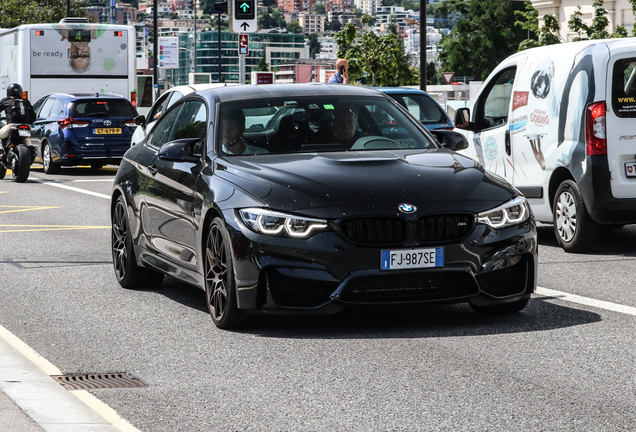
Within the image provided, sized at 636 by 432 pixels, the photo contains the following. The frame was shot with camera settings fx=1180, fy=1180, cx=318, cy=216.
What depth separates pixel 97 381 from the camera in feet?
19.3

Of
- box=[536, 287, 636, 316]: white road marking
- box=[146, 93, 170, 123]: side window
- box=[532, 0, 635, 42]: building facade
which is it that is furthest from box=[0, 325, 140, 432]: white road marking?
box=[532, 0, 635, 42]: building facade

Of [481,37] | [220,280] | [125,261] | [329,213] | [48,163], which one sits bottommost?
[48,163]

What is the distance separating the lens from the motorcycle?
21.4 metres

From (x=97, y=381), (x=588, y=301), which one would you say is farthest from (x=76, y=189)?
(x=97, y=381)

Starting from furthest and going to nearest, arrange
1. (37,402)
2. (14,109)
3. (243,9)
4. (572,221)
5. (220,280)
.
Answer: (243,9)
(14,109)
(572,221)
(220,280)
(37,402)

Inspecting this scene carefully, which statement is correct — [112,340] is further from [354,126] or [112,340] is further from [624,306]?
[624,306]

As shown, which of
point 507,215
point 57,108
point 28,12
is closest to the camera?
point 507,215

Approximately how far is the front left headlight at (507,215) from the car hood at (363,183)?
4cm

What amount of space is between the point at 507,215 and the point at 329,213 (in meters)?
1.12

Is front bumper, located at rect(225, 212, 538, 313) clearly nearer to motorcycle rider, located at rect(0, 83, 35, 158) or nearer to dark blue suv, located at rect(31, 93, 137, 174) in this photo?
motorcycle rider, located at rect(0, 83, 35, 158)

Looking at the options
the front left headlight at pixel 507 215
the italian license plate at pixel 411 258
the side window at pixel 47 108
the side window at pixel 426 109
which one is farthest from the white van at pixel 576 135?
the side window at pixel 47 108

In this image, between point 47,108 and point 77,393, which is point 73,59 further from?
point 77,393

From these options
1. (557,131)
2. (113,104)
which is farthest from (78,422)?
(113,104)

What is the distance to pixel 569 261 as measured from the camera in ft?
33.9
